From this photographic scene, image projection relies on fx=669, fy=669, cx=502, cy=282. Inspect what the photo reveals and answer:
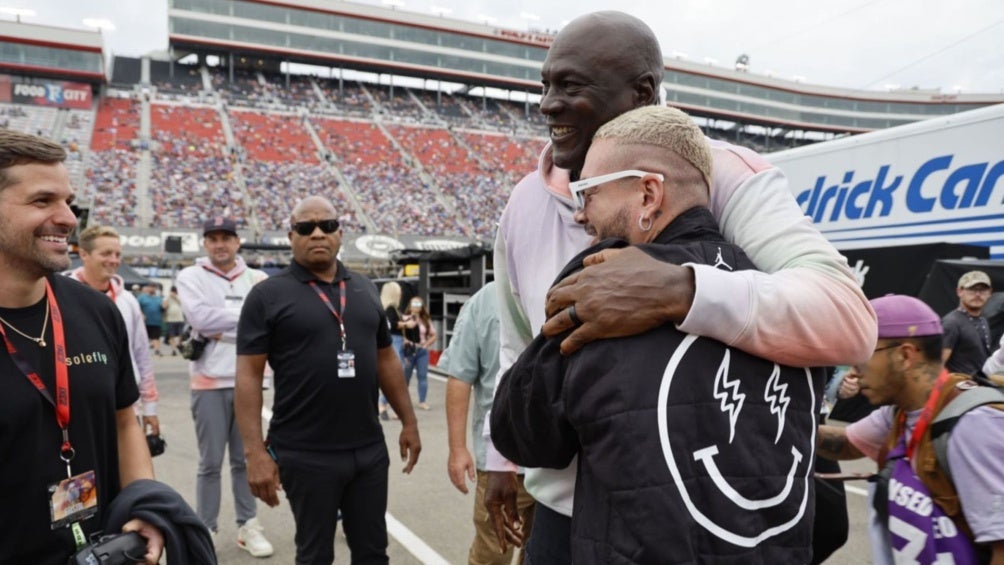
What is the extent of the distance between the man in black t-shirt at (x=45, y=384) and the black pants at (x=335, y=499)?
4.01ft

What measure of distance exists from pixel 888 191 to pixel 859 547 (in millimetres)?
4371

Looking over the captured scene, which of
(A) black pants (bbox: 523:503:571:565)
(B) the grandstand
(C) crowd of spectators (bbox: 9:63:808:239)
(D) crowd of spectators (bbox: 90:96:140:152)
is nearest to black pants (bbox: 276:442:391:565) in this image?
(A) black pants (bbox: 523:503:571:565)

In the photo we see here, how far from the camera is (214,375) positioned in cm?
477

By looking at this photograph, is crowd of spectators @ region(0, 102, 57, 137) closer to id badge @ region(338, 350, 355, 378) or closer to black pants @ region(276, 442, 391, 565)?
id badge @ region(338, 350, 355, 378)

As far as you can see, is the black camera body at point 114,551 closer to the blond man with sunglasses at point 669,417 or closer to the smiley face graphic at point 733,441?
the blond man with sunglasses at point 669,417

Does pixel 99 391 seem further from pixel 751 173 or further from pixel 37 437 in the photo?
pixel 751 173

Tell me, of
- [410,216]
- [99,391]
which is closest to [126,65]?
[410,216]

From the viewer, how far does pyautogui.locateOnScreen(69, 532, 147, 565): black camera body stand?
1.75 meters

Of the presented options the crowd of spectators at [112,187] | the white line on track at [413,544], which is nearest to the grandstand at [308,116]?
the crowd of spectators at [112,187]

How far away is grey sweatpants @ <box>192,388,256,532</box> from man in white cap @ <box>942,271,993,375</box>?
5417 millimetres

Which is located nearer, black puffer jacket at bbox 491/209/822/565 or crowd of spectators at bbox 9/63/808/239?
black puffer jacket at bbox 491/209/822/565

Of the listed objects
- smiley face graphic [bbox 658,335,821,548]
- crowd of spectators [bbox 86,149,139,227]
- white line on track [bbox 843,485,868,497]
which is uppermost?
crowd of spectators [bbox 86,149,139,227]

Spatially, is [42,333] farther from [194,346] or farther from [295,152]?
[295,152]

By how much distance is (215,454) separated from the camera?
4.65 metres
